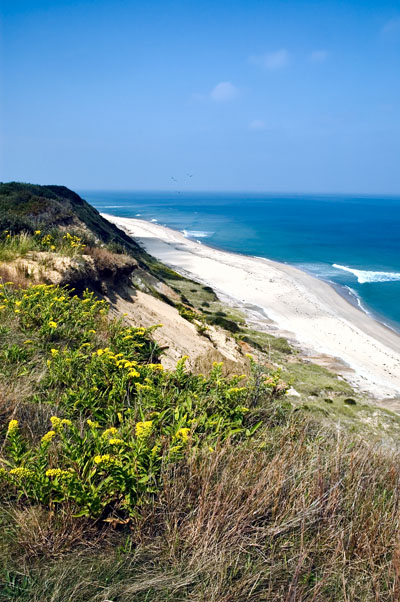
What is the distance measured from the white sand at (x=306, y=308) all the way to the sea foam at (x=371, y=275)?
7.82 metres

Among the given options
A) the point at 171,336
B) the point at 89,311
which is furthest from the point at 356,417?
the point at 89,311

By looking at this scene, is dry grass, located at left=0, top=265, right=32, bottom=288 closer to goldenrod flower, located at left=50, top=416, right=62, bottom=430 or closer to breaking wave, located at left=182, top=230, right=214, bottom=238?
goldenrod flower, located at left=50, top=416, right=62, bottom=430

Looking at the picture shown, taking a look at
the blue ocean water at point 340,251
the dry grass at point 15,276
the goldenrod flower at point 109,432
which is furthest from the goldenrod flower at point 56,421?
the blue ocean water at point 340,251

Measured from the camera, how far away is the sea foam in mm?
51219

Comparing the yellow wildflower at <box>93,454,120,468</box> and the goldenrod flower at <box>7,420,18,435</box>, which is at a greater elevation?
the goldenrod flower at <box>7,420,18,435</box>

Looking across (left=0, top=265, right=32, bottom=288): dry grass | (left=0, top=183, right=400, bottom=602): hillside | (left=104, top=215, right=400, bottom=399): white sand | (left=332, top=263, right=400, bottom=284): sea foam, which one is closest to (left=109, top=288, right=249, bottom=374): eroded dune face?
(left=0, top=265, right=32, bottom=288): dry grass

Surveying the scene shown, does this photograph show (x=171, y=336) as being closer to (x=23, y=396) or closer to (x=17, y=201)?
(x=23, y=396)

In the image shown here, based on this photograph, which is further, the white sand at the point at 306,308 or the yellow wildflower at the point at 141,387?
the white sand at the point at 306,308

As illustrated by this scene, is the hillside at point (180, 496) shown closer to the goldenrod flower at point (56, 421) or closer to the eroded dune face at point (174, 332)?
the goldenrod flower at point (56, 421)

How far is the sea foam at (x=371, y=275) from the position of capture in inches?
2016

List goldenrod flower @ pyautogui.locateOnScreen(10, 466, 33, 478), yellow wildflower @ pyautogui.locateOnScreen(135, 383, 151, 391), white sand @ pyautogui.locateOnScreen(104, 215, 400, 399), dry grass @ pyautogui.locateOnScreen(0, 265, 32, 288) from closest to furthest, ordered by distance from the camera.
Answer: goldenrod flower @ pyautogui.locateOnScreen(10, 466, 33, 478) → yellow wildflower @ pyautogui.locateOnScreen(135, 383, 151, 391) → dry grass @ pyautogui.locateOnScreen(0, 265, 32, 288) → white sand @ pyautogui.locateOnScreen(104, 215, 400, 399)

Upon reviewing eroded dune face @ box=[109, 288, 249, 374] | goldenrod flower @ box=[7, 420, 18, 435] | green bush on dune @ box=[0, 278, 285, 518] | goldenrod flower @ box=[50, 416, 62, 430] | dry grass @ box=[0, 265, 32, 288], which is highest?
dry grass @ box=[0, 265, 32, 288]

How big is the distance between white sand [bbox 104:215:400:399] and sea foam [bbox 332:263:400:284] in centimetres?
782

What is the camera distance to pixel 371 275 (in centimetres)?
5444
